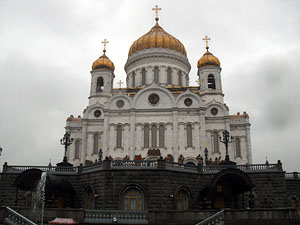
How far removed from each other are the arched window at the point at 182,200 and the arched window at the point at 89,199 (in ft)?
20.5

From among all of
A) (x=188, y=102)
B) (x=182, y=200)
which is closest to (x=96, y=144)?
(x=188, y=102)

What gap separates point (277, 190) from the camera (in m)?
26.3

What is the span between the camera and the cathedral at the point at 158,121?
40.2m

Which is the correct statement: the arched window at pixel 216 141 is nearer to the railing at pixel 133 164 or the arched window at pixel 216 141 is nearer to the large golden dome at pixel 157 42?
the large golden dome at pixel 157 42

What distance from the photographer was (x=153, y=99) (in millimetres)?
42781

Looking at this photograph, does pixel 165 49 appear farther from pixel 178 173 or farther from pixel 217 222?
pixel 217 222

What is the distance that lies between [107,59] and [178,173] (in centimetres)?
2727

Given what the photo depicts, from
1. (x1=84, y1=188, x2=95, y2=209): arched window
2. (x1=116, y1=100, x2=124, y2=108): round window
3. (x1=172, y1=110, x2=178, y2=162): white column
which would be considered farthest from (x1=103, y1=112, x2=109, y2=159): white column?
(x1=84, y1=188, x2=95, y2=209): arched window

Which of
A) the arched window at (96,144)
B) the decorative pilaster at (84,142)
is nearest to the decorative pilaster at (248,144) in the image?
the arched window at (96,144)

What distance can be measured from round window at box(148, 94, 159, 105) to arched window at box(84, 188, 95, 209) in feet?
63.1

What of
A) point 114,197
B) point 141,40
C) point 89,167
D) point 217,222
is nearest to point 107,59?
point 141,40

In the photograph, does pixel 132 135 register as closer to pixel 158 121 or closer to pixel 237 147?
pixel 158 121

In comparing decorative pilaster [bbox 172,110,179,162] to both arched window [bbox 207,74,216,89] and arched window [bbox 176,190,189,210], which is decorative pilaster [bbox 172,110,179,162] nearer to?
arched window [bbox 207,74,216,89]

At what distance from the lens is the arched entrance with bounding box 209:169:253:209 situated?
23.2 m
